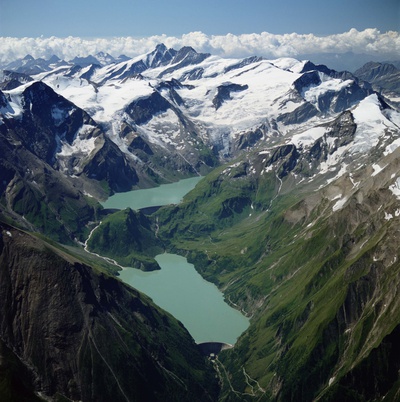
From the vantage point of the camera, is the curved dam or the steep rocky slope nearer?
the steep rocky slope

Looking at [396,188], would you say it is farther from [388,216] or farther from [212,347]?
[212,347]

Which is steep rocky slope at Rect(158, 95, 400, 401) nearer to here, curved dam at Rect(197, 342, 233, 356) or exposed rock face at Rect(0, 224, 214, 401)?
curved dam at Rect(197, 342, 233, 356)


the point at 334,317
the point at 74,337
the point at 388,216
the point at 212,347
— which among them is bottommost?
the point at 334,317

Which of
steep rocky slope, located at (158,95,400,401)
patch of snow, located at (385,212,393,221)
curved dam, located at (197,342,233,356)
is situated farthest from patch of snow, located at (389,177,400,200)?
curved dam, located at (197,342,233,356)

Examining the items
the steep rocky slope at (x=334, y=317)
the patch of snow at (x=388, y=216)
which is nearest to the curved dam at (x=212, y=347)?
the steep rocky slope at (x=334, y=317)

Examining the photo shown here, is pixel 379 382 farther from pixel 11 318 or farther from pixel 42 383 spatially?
pixel 11 318

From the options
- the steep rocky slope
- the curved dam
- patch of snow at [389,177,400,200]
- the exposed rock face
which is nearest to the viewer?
the exposed rock face

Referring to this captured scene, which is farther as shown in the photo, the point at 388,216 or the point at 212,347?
the point at 212,347

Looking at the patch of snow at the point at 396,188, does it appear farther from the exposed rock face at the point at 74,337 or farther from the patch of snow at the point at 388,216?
the exposed rock face at the point at 74,337

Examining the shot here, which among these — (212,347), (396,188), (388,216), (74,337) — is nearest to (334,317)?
(388,216)
